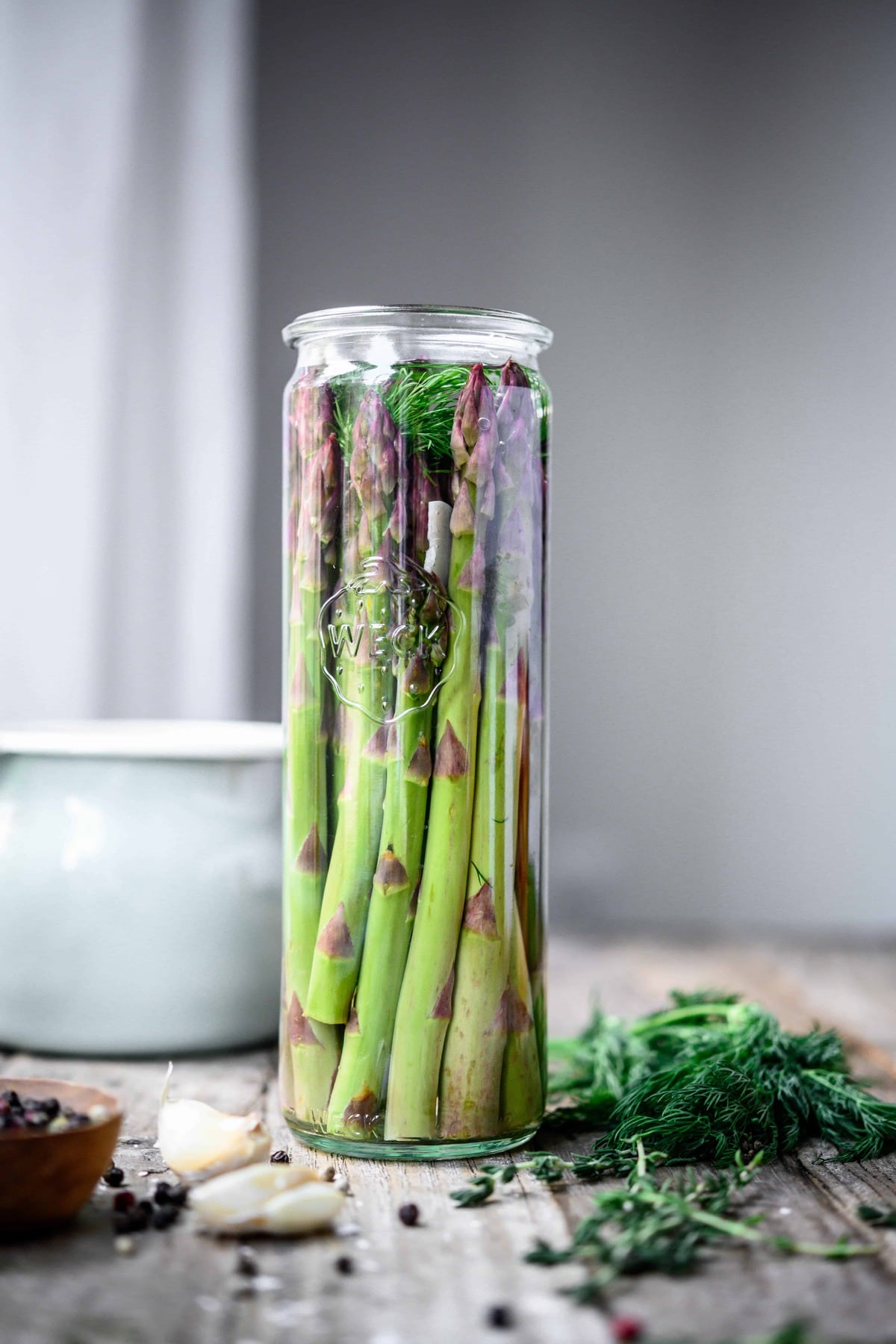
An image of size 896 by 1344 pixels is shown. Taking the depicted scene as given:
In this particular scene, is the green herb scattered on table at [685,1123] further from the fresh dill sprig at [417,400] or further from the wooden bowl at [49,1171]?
the fresh dill sprig at [417,400]

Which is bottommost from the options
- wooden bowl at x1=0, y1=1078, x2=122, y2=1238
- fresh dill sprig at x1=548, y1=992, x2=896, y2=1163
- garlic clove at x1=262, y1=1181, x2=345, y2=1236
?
fresh dill sprig at x1=548, y1=992, x2=896, y2=1163

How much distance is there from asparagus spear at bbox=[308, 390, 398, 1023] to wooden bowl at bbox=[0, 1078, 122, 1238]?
142mm

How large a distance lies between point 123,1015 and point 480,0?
6.60 ft

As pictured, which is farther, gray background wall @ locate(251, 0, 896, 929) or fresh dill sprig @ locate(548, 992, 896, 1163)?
gray background wall @ locate(251, 0, 896, 929)

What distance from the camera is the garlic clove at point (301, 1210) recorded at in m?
0.61

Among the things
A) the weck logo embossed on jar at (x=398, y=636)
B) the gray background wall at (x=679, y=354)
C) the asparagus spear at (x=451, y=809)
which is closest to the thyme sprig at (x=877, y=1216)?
the asparagus spear at (x=451, y=809)

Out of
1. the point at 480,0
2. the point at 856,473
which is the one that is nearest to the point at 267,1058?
the point at 856,473

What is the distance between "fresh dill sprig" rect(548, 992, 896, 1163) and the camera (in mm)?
751

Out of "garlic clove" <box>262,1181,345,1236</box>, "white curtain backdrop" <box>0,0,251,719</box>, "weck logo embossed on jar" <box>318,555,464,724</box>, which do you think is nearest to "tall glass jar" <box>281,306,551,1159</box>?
"weck logo embossed on jar" <box>318,555,464,724</box>

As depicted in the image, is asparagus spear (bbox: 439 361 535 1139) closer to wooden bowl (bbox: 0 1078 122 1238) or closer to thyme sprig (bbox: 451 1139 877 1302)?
thyme sprig (bbox: 451 1139 877 1302)

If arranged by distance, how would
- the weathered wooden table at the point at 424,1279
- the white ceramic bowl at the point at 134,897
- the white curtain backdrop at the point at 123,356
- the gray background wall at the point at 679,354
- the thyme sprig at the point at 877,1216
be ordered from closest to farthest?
the weathered wooden table at the point at 424,1279, the thyme sprig at the point at 877,1216, the white ceramic bowl at the point at 134,897, the white curtain backdrop at the point at 123,356, the gray background wall at the point at 679,354

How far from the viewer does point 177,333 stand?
6.12 ft

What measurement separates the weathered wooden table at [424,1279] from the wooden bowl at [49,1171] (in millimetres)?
12

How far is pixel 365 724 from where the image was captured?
720 mm
